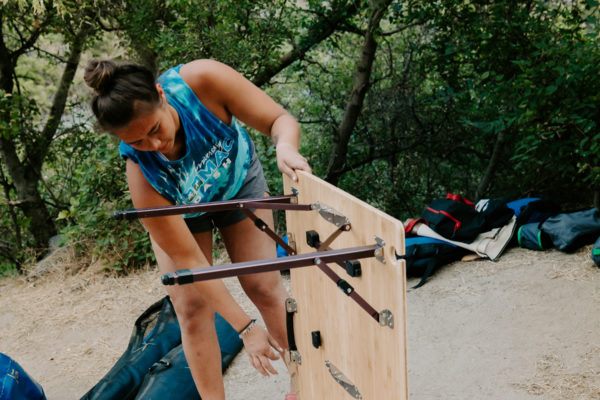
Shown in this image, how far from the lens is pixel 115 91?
1.53 metres

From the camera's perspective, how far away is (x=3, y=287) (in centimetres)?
545

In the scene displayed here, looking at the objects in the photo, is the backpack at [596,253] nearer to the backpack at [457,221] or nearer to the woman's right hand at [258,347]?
the backpack at [457,221]

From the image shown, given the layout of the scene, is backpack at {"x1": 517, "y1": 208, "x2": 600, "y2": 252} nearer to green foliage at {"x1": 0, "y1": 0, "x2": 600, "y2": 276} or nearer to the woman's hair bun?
green foliage at {"x1": 0, "y1": 0, "x2": 600, "y2": 276}

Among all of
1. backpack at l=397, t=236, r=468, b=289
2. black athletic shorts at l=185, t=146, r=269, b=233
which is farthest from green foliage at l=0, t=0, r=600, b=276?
black athletic shorts at l=185, t=146, r=269, b=233

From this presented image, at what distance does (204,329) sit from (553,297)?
217cm

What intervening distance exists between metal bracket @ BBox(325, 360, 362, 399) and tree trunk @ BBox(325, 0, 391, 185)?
376 cm

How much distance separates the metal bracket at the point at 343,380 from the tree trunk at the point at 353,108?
3.76m

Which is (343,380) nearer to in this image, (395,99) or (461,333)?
(461,333)

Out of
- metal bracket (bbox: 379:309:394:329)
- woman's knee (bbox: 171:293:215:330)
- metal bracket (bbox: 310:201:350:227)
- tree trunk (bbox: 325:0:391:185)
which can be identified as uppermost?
tree trunk (bbox: 325:0:391:185)

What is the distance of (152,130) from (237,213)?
2.14 feet

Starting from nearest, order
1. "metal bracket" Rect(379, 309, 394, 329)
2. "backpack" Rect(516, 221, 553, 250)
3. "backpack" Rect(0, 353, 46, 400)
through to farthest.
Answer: "metal bracket" Rect(379, 309, 394, 329) → "backpack" Rect(0, 353, 46, 400) → "backpack" Rect(516, 221, 553, 250)

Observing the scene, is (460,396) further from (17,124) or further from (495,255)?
(17,124)

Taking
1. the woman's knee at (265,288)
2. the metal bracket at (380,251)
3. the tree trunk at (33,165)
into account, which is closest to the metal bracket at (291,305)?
the woman's knee at (265,288)

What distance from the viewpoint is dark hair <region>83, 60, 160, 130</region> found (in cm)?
152
